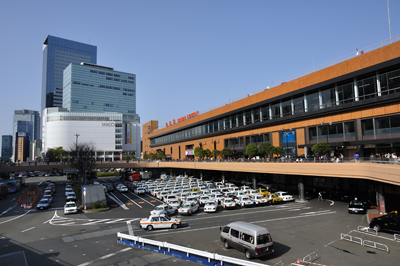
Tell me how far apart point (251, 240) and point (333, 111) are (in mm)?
32400

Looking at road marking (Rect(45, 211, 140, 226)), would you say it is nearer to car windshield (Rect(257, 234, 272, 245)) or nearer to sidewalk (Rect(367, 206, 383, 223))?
car windshield (Rect(257, 234, 272, 245))

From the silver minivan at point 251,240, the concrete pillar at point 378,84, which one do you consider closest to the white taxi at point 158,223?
the silver minivan at point 251,240

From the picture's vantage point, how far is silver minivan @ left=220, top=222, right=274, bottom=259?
15867 mm

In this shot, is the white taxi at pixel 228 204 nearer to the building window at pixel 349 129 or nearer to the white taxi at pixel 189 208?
the white taxi at pixel 189 208

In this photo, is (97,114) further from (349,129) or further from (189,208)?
(349,129)

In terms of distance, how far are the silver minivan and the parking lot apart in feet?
2.30

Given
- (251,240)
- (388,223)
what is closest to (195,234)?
(251,240)

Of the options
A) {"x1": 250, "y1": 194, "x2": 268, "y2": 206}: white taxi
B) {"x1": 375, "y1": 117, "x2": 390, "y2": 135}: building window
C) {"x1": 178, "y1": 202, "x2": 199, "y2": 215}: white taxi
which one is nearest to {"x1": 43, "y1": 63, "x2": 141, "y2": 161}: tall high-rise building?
{"x1": 178, "y1": 202, "x2": 199, "y2": 215}: white taxi

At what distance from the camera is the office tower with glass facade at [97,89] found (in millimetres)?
172750

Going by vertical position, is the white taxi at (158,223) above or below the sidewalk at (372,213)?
above

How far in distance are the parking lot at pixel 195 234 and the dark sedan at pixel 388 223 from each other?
593 millimetres

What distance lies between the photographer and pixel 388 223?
20.6 meters

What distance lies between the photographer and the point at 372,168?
26.8 m

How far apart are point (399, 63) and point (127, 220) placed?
127ft
